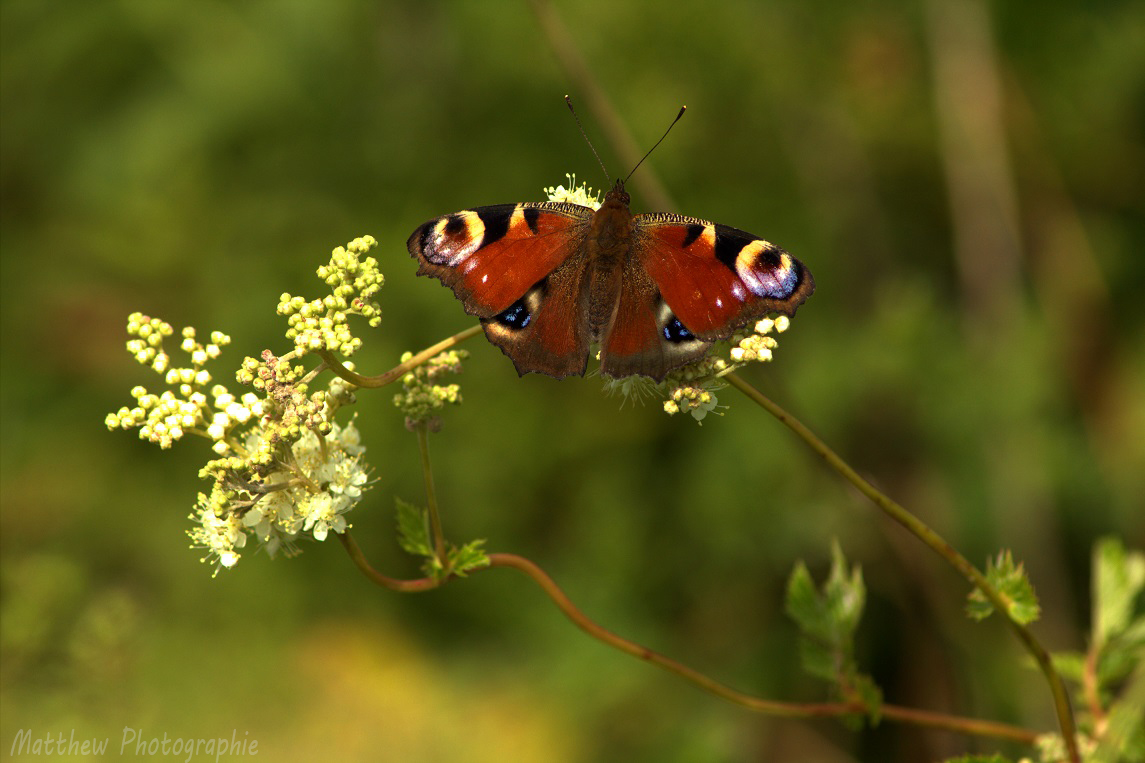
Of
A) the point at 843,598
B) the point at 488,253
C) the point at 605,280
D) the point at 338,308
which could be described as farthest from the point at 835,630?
the point at 338,308

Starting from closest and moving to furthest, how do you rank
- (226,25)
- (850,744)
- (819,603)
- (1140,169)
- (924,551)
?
1. (819,603)
2. (924,551)
3. (850,744)
4. (1140,169)
5. (226,25)

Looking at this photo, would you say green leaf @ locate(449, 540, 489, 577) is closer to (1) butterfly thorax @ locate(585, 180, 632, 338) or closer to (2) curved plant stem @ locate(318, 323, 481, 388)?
(2) curved plant stem @ locate(318, 323, 481, 388)

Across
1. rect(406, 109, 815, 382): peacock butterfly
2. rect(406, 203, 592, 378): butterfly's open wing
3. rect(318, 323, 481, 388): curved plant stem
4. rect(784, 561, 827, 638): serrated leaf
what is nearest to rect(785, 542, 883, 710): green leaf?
rect(784, 561, 827, 638): serrated leaf

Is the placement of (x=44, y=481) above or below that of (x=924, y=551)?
below

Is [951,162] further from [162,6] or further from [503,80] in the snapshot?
[162,6]

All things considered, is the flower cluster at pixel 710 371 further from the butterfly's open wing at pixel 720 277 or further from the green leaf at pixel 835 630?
the green leaf at pixel 835 630

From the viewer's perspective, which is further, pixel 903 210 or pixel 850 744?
pixel 903 210

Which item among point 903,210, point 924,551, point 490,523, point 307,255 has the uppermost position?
point 903,210

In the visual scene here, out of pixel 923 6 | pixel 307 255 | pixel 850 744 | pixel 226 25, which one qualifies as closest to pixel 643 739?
pixel 850 744
